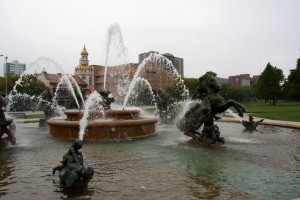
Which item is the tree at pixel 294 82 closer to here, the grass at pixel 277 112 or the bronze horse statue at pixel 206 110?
the grass at pixel 277 112

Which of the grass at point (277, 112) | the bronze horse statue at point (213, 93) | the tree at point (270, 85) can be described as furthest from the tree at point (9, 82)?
the bronze horse statue at point (213, 93)

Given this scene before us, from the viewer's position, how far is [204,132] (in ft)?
39.0

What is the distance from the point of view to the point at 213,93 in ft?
39.1

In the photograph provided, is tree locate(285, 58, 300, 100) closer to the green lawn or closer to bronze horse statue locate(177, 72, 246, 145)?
the green lawn

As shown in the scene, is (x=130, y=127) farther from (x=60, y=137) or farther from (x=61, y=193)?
(x=61, y=193)

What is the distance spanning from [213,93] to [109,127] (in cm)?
457

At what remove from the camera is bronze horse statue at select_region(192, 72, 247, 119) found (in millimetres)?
11602

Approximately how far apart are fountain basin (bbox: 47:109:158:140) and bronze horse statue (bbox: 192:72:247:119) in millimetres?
3303

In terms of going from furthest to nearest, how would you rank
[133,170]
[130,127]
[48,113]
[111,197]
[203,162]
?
[48,113]
[130,127]
[203,162]
[133,170]
[111,197]

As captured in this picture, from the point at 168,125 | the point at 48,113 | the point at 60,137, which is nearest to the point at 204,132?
the point at 60,137

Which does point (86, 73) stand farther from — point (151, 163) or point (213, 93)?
point (151, 163)

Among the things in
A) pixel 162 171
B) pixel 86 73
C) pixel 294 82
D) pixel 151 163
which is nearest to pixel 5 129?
pixel 151 163

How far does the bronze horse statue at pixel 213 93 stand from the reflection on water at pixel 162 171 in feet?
4.95

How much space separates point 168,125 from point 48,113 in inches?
316
